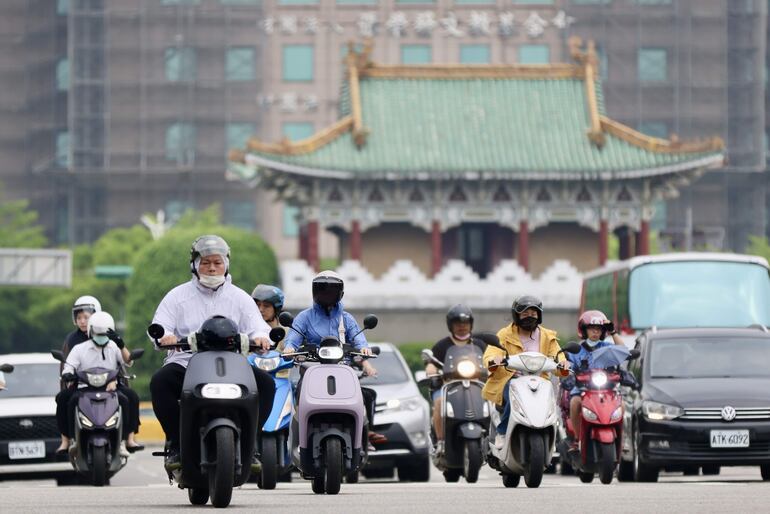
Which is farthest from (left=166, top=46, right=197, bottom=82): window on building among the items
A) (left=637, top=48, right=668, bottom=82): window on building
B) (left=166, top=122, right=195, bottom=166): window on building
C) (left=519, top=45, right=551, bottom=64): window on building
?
(left=637, top=48, right=668, bottom=82): window on building

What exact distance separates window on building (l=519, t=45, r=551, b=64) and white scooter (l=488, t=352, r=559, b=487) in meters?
73.9

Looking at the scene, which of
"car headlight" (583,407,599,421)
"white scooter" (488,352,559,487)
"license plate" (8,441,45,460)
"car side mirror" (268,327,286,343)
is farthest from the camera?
"license plate" (8,441,45,460)

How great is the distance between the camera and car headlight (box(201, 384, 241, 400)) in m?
11.8

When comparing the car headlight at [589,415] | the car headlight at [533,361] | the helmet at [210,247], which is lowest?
the car headlight at [589,415]

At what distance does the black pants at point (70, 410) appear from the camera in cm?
1933

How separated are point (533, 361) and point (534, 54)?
7470 centimetres

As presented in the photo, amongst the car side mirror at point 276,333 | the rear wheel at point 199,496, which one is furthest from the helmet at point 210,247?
the rear wheel at point 199,496

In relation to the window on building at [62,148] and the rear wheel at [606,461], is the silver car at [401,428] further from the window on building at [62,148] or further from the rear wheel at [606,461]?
the window on building at [62,148]

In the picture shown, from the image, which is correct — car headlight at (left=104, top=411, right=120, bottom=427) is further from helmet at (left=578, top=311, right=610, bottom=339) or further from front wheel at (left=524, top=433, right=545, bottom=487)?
front wheel at (left=524, top=433, right=545, bottom=487)

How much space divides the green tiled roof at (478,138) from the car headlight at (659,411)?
31.3 meters

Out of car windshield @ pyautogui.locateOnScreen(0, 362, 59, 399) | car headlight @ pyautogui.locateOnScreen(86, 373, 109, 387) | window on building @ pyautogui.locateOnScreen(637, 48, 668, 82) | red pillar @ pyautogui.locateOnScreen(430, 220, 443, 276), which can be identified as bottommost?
car windshield @ pyautogui.locateOnScreen(0, 362, 59, 399)

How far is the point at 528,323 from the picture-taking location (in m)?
16.6

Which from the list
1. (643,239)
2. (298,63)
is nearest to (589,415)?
(643,239)

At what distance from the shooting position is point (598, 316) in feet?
65.6
